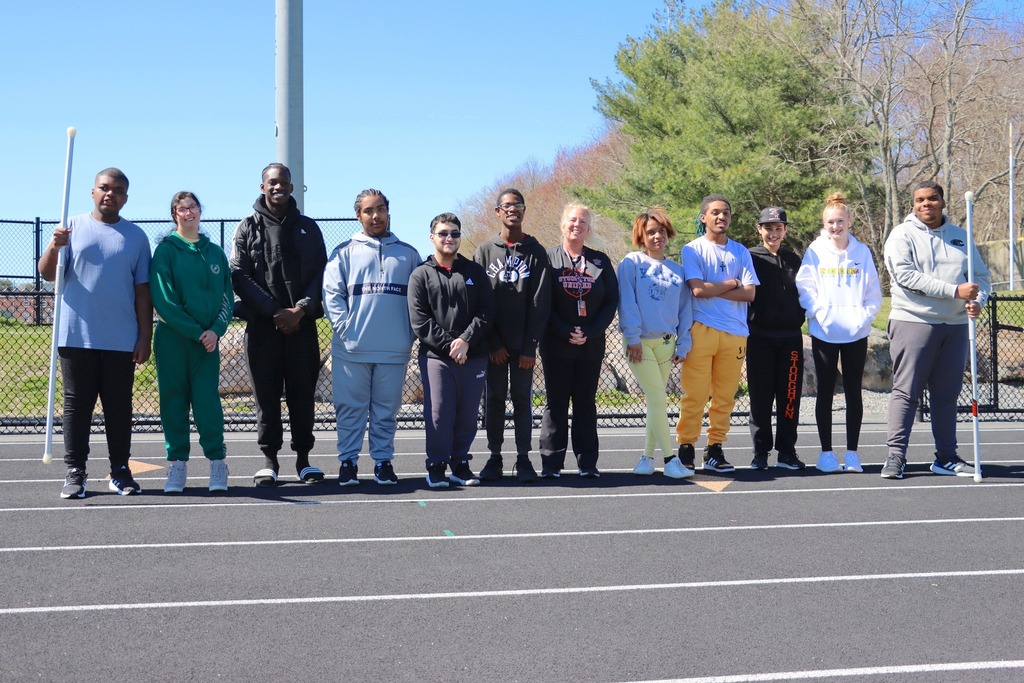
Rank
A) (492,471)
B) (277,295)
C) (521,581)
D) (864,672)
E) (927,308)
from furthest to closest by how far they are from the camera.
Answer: (927,308)
(492,471)
(277,295)
(521,581)
(864,672)

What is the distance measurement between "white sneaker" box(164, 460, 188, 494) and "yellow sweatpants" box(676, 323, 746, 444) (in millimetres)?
3693

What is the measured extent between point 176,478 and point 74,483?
0.66m

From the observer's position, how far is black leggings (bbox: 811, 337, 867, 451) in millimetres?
8430

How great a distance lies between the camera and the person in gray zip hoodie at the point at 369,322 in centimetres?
754

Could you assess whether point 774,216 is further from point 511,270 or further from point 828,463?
point 511,270

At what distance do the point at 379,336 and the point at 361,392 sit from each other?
433 millimetres

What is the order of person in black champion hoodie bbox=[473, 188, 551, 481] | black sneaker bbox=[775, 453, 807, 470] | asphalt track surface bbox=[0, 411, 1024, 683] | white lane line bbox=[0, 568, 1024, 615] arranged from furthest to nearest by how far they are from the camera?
1. black sneaker bbox=[775, 453, 807, 470]
2. person in black champion hoodie bbox=[473, 188, 551, 481]
3. white lane line bbox=[0, 568, 1024, 615]
4. asphalt track surface bbox=[0, 411, 1024, 683]

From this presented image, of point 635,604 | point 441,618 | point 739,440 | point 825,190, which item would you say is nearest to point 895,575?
point 635,604

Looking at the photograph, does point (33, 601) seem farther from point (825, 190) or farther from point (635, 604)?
point (825, 190)

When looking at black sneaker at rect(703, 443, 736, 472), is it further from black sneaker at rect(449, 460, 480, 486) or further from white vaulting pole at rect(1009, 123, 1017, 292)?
white vaulting pole at rect(1009, 123, 1017, 292)

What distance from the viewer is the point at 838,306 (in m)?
8.41

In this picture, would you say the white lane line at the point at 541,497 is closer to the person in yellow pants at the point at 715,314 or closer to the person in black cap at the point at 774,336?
the person in yellow pants at the point at 715,314

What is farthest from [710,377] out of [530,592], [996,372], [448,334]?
[996,372]

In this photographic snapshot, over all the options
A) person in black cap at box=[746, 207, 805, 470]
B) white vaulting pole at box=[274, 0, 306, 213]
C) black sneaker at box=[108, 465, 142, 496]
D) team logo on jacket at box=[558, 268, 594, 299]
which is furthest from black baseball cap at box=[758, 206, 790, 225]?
white vaulting pole at box=[274, 0, 306, 213]
